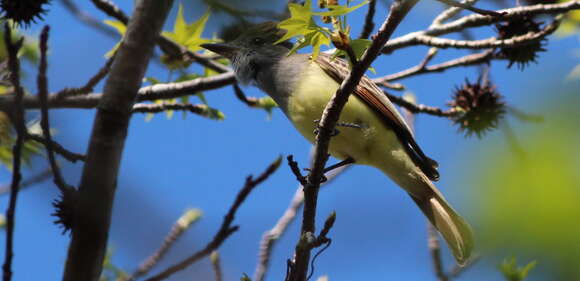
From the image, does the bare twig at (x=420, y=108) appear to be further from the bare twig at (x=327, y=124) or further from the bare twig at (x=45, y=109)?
the bare twig at (x=45, y=109)

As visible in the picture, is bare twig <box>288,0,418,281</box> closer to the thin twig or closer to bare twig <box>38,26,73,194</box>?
bare twig <box>38,26,73,194</box>

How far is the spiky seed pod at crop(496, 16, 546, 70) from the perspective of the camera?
6141 millimetres

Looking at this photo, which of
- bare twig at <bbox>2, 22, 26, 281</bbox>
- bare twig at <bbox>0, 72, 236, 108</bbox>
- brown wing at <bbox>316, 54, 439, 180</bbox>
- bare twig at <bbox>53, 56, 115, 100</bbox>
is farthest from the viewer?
brown wing at <bbox>316, 54, 439, 180</bbox>

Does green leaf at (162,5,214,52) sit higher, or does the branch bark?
green leaf at (162,5,214,52)

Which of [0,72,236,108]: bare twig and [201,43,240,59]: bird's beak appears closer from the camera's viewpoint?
[0,72,236,108]: bare twig

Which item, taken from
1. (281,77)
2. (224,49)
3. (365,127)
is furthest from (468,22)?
(224,49)

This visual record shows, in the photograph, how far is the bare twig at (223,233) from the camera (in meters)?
2.53

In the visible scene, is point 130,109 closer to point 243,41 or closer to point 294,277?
point 294,277

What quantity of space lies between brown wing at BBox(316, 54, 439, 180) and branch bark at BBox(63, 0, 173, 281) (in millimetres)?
2871

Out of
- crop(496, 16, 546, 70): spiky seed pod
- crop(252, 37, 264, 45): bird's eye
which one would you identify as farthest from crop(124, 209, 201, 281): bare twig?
crop(496, 16, 546, 70): spiky seed pod

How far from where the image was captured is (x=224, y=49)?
597 cm

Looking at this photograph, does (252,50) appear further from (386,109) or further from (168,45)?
(386,109)

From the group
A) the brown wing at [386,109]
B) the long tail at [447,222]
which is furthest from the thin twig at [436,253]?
the brown wing at [386,109]

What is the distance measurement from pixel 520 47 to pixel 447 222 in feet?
6.20
